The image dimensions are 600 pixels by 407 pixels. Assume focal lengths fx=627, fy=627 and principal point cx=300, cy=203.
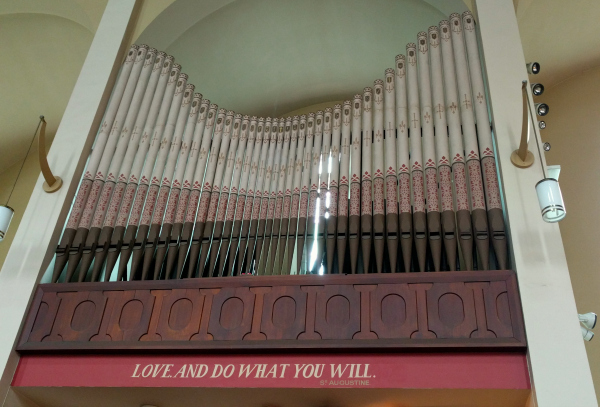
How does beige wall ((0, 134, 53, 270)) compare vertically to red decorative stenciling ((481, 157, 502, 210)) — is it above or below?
above

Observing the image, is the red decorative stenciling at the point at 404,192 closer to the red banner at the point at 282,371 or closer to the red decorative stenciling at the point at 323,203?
the red decorative stenciling at the point at 323,203

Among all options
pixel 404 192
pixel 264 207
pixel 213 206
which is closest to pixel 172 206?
pixel 213 206

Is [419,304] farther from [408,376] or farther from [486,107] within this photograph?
[486,107]

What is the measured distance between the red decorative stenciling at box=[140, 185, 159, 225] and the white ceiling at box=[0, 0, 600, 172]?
2.08 m

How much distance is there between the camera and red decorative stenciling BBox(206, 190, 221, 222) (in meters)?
5.04

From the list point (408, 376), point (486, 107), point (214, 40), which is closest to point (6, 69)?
point (214, 40)

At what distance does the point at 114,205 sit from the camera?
5.12 meters

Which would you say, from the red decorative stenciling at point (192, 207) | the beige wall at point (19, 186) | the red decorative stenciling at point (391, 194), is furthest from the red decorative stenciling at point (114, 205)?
the beige wall at point (19, 186)

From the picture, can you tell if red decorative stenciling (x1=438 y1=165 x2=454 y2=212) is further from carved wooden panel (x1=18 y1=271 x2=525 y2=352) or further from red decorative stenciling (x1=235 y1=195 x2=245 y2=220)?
red decorative stenciling (x1=235 y1=195 x2=245 y2=220)

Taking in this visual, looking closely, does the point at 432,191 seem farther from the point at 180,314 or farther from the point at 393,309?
the point at 180,314

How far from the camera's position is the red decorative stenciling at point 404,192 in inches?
182

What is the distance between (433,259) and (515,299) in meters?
0.62

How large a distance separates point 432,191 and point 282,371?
5.60 ft

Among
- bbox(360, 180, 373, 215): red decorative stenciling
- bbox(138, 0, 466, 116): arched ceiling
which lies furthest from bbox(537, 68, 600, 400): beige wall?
bbox(360, 180, 373, 215): red decorative stenciling
